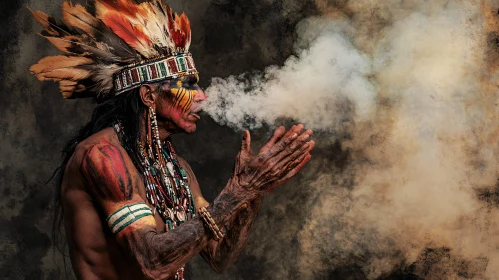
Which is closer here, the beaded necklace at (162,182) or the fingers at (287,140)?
the fingers at (287,140)

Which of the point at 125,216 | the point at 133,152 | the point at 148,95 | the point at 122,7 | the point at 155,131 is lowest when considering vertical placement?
the point at 125,216

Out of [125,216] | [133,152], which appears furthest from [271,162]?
[133,152]

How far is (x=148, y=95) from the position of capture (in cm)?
372

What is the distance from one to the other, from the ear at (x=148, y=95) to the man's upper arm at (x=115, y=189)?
34 centimetres

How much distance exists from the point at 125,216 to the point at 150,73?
0.71 m

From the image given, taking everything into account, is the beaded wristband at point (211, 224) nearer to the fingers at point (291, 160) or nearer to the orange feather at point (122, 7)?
the fingers at point (291, 160)

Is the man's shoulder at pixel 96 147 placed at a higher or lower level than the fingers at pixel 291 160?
lower

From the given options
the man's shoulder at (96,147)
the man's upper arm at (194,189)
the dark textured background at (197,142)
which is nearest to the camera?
the man's shoulder at (96,147)

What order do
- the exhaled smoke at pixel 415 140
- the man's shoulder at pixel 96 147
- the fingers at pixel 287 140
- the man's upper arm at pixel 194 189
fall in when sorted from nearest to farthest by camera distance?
the fingers at pixel 287 140
the man's shoulder at pixel 96 147
the man's upper arm at pixel 194 189
the exhaled smoke at pixel 415 140

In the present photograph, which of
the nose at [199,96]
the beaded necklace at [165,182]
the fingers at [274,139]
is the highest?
the nose at [199,96]

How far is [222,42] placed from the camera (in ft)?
17.4

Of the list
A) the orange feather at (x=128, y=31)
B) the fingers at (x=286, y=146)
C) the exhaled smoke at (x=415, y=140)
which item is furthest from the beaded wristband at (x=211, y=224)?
the exhaled smoke at (x=415, y=140)

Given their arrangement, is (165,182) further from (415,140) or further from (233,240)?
(415,140)

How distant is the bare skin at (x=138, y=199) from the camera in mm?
3264
